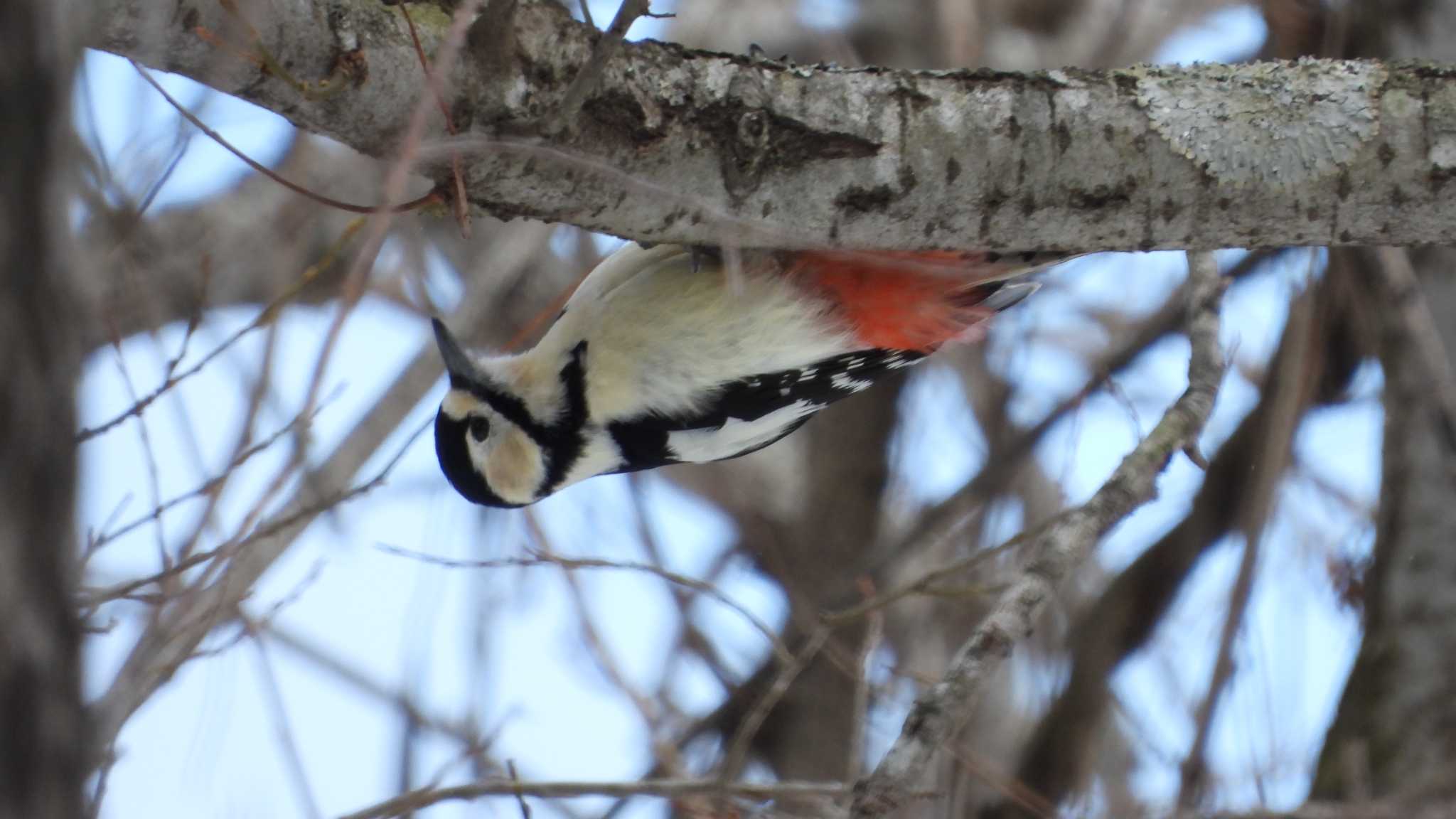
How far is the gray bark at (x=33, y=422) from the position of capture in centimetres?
68

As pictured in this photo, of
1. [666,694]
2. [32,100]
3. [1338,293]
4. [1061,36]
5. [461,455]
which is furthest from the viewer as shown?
[1061,36]

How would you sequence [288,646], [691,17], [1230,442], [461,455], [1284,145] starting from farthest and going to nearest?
1. [691,17]
2. [288,646]
3. [1230,442]
4. [461,455]
5. [1284,145]

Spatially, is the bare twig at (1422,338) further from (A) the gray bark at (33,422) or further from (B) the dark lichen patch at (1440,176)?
(A) the gray bark at (33,422)

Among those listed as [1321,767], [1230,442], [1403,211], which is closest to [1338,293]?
[1230,442]

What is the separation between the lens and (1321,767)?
11.2 feet

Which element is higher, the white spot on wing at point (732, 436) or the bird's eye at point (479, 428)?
the bird's eye at point (479, 428)

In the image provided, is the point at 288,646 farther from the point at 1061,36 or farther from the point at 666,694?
the point at 1061,36

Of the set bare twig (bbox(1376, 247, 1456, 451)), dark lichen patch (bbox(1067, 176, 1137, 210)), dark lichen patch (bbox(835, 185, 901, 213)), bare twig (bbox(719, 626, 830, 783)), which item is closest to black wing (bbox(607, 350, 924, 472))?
bare twig (bbox(719, 626, 830, 783))

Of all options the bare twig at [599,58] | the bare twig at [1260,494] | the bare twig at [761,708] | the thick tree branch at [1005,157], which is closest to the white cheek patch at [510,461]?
the bare twig at [761,708]

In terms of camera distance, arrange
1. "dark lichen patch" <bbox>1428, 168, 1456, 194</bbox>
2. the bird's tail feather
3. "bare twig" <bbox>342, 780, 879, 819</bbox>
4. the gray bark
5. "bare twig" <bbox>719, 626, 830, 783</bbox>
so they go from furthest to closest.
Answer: the bird's tail feather
"bare twig" <bbox>719, 626, 830, 783</bbox>
"bare twig" <bbox>342, 780, 879, 819</bbox>
"dark lichen patch" <bbox>1428, 168, 1456, 194</bbox>
the gray bark

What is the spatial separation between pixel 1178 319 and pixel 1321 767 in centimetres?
163

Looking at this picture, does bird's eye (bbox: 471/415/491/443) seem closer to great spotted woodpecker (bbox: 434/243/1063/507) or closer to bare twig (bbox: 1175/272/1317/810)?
great spotted woodpecker (bbox: 434/243/1063/507)

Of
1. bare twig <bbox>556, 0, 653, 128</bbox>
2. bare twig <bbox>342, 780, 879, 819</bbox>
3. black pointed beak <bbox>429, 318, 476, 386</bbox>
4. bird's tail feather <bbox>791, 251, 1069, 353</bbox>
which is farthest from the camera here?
black pointed beak <bbox>429, 318, 476, 386</bbox>

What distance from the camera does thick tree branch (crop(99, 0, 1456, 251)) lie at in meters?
2.04
